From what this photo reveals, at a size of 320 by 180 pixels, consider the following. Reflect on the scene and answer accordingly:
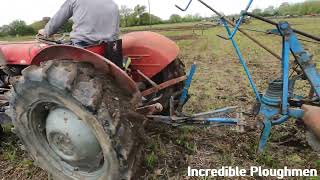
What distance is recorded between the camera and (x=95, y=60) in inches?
98.7

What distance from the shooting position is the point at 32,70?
2547mm

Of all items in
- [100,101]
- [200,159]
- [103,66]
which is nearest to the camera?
[100,101]

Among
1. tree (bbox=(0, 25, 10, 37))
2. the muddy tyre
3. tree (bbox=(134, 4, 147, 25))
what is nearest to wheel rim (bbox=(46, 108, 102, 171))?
the muddy tyre

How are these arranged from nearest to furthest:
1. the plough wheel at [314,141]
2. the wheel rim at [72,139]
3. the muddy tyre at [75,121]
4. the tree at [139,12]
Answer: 1. the muddy tyre at [75,121]
2. the wheel rim at [72,139]
3. the plough wheel at [314,141]
4. the tree at [139,12]

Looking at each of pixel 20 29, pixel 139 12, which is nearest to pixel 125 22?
pixel 139 12

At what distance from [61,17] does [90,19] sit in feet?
0.94

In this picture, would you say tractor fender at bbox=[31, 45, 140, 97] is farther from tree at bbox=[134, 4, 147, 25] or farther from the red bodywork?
tree at bbox=[134, 4, 147, 25]

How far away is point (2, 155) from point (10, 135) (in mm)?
411

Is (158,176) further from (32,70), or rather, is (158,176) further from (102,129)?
(32,70)

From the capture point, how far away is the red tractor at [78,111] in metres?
2.37

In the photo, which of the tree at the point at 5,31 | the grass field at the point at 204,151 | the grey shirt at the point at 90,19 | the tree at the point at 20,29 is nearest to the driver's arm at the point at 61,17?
the grey shirt at the point at 90,19

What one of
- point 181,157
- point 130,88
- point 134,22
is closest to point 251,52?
point 181,157

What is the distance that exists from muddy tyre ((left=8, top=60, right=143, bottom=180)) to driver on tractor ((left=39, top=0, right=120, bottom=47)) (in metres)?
0.45

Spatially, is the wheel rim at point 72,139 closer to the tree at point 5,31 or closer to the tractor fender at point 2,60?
the tractor fender at point 2,60
